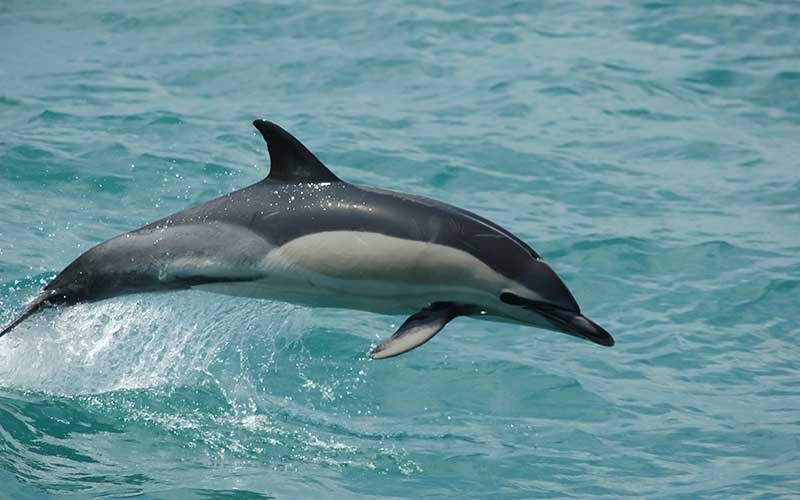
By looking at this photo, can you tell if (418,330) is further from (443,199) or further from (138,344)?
(443,199)

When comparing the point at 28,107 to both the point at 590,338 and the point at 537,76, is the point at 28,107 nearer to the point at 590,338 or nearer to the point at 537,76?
the point at 537,76

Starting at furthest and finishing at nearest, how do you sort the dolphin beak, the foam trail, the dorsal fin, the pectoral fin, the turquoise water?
1. the foam trail
2. the turquoise water
3. the dorsal fin
4. the dolphin beak
5. the pectoral fin

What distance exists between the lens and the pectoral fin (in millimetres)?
6562

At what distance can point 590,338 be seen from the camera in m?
6.81

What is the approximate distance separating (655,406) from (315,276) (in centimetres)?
310

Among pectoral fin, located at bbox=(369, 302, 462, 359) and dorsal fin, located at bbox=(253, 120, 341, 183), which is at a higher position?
dorsal fin, located at bbox=(253, 120, 341, 183)

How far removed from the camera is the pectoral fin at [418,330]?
6562mm

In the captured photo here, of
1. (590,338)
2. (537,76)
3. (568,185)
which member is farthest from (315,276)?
(537,76)

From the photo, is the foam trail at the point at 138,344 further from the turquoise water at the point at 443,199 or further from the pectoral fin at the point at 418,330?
the pectoral fin at the point at 418,330

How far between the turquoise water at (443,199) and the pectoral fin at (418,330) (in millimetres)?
1186

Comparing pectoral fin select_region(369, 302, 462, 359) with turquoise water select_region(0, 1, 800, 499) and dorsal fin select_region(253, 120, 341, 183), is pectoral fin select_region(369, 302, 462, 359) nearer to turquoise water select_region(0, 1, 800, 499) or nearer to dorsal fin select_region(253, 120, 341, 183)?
dorsal fin select_region(253, 120, 341, 183)

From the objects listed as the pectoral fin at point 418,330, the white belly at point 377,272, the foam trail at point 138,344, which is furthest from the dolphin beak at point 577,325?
the foam trail at point 138,344

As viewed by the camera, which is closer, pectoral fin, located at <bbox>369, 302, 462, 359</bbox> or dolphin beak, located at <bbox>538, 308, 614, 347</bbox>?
pectoral fin, located at <bbox>369, 302, 462, 359</bbox>

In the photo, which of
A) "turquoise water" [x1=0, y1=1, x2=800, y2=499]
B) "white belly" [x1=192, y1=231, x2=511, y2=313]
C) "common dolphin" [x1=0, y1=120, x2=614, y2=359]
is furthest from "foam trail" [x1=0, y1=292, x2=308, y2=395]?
"white belly" [x1=192, y1=231, x2=511, y2=313]
